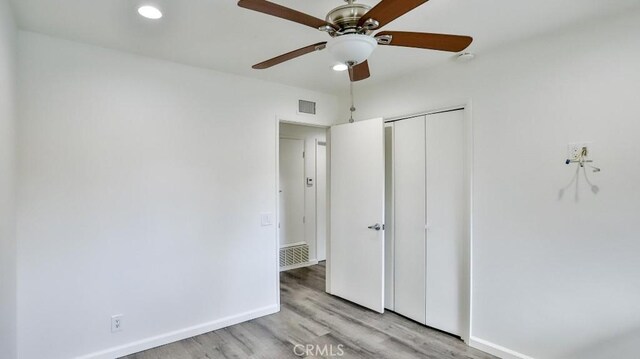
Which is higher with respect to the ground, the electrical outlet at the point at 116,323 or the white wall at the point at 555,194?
the white wall at the point at 555,194

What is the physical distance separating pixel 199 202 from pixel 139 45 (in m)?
1.36

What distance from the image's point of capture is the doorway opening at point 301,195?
16.6 feet

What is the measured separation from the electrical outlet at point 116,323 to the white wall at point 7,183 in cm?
58

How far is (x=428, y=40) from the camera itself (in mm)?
1533

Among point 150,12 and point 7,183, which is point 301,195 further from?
point 7,183

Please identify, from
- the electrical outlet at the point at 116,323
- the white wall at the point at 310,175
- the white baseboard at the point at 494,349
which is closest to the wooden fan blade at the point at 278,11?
the electrical outlet at the point at 116,323

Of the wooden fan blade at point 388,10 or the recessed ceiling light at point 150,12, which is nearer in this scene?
the wooden fan blade at point 388,10

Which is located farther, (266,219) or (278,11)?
(266,219)

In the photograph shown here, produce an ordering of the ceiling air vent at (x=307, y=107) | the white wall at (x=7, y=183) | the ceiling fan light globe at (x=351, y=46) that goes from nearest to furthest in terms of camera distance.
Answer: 1. the ceiling fan light globe at (x=351, y=46)
2. the white wall at (x=7, y=183)
3. the ceiling air vent at (x=307, y=107)

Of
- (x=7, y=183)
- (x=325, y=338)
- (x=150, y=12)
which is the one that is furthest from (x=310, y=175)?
(x=7, y=183)

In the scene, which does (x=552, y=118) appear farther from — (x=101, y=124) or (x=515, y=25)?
(x=101, y=124)

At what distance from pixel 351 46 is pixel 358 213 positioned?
2.32m

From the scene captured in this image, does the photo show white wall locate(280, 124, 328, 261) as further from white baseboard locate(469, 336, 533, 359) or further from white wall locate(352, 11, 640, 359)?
white baseboard locate(469, 336, 533, 359)

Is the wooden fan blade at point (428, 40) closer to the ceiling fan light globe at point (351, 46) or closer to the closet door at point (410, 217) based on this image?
the ceiling fan light globe at point (351, 46)
